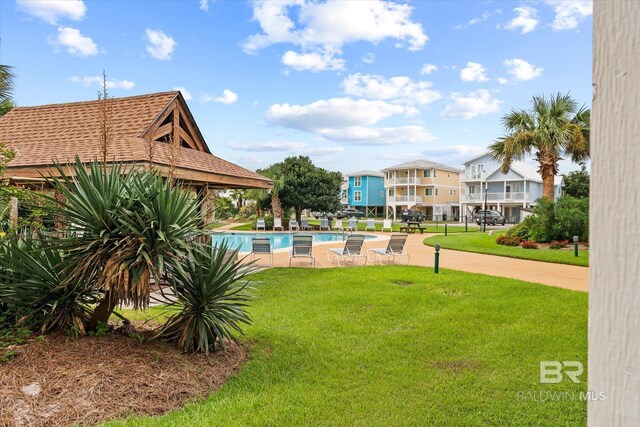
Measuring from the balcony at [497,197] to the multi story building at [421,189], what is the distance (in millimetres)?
3888

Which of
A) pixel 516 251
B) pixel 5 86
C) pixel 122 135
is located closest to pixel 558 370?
pixel 122 135

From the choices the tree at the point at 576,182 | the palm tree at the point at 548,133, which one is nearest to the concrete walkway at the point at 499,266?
the palm tree at the point at 548,133

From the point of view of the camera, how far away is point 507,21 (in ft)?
41.5

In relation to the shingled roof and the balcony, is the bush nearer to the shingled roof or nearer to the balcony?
the shingled roof

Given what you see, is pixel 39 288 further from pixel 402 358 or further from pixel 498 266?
pixel 498 266

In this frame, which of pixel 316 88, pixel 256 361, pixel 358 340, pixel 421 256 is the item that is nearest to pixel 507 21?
pixel 421 256

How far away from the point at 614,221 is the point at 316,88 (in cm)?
3104

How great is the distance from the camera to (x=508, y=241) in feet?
72.5

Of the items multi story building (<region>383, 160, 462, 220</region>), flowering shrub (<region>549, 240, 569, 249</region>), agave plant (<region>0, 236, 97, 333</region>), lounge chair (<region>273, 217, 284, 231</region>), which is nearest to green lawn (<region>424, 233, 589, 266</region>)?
flowering shrub (<region>549, 240, 569, 249</region>)

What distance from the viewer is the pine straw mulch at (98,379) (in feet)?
13.0

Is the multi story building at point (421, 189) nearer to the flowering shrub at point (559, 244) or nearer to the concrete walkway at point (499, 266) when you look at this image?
the flowering shrub at point (559, 244)

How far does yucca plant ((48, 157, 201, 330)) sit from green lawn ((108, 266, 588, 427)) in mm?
1333

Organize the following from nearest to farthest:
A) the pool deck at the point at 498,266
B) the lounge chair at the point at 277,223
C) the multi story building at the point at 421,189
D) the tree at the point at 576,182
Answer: the pool deck at the point at 498,266 → the lounge chair at the point at 277,223 → the tree at the point at 576,182 → the multi story building at the point at 421,189

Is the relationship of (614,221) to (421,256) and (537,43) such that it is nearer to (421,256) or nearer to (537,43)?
(537,43)
